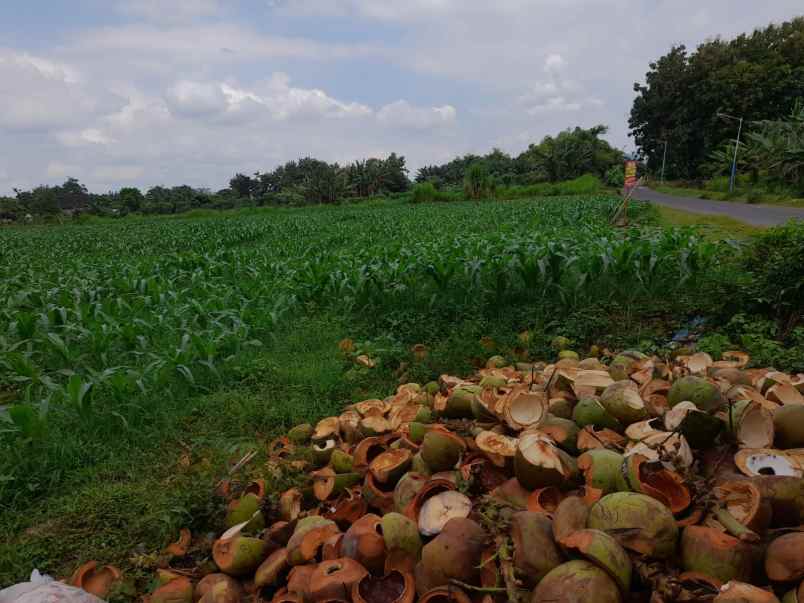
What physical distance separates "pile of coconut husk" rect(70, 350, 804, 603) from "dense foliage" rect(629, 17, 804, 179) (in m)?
36.1

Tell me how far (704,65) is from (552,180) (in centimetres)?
1515

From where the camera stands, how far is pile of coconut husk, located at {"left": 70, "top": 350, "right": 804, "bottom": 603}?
1347 mm

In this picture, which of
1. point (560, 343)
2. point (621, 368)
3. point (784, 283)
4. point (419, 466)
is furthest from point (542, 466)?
point (784, 283)

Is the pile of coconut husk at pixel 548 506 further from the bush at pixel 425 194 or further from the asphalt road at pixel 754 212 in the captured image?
the bush at pixel 425 194

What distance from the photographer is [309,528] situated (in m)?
1.90

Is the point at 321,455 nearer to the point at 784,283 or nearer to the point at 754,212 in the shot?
the point at 784,283

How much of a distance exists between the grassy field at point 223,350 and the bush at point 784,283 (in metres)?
0.59

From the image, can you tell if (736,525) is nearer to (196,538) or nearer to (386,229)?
(196,538)

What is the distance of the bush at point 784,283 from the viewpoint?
408 centimetres

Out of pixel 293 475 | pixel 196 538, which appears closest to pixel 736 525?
pixel 293 475

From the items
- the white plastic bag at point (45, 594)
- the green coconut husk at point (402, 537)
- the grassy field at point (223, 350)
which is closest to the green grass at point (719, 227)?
the grassy field at point (223, 350)

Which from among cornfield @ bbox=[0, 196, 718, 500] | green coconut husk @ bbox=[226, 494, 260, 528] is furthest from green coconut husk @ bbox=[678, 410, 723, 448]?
cornfield @ bbox=[0, 196, 718, 500]

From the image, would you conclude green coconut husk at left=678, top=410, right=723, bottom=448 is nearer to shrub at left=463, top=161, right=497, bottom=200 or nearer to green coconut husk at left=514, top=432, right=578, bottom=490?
green coconut husk at left=514, top=432, right=578, bottom=490

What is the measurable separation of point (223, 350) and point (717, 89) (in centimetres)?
4775
